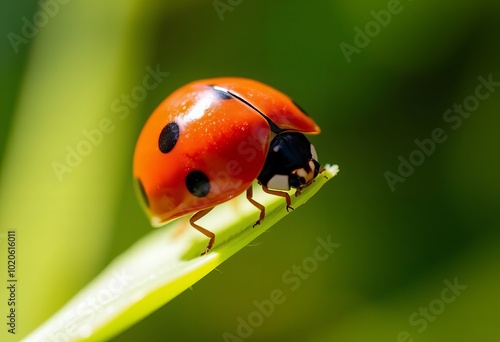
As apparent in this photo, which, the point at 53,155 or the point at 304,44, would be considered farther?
the point at 304,44

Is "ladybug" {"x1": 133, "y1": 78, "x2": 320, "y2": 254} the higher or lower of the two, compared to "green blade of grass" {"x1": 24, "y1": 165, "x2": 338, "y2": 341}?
higher

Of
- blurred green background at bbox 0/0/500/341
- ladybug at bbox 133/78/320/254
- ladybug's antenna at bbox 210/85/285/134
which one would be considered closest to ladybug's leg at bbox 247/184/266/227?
ladybug at bbox 133/78/320/254

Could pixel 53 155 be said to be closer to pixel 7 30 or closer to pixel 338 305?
pixel 7 30

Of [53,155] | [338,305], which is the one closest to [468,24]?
[338,305]

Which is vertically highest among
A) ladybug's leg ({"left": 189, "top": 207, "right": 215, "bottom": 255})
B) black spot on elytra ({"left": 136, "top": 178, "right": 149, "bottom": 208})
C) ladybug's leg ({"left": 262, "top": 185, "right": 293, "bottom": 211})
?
black spot on elytra ({"left": 136, "top": 178, "right": 149, "bottom": 208})

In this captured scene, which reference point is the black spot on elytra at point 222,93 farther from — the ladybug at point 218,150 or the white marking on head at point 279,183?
the white marking on head at point 279,183

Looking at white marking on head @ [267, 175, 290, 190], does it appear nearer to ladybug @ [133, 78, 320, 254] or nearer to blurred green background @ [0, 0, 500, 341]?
ladybug @ [133, 78, 320, 254]

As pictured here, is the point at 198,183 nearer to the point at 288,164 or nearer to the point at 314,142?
the point at 288,164

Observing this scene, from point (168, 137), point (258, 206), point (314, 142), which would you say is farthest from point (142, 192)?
point (314, 142)
